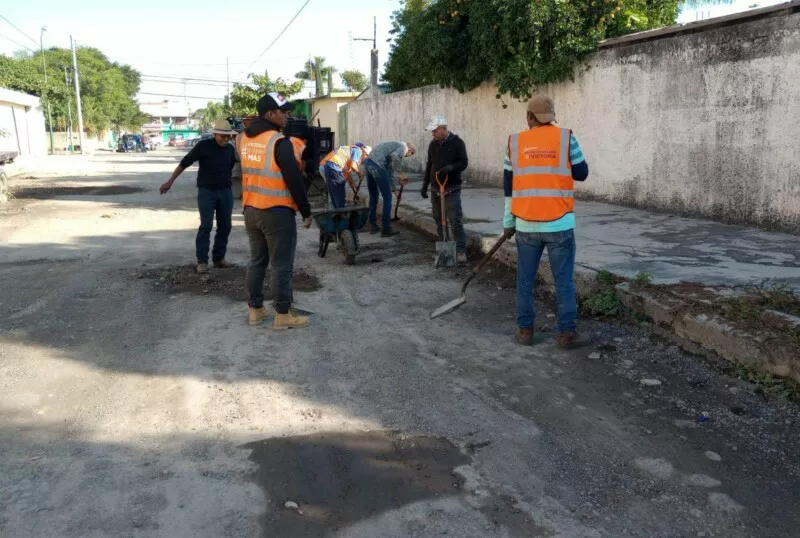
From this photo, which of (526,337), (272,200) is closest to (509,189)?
(526,337)

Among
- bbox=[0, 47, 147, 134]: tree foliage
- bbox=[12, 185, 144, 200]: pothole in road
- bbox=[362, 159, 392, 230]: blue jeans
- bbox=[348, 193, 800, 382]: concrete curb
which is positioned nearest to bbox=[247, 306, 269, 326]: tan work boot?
bbox=[348, 193, 800, 382]: concrete curb

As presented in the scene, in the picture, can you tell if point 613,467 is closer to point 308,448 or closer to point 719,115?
point 308,448

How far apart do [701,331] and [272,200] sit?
3339mm

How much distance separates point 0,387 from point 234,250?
15.4 ft

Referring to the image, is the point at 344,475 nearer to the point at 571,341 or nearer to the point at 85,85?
the point at 571,341

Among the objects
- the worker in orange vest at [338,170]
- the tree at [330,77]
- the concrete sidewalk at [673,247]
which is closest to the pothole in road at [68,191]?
the worker in orange vest at [338,170]

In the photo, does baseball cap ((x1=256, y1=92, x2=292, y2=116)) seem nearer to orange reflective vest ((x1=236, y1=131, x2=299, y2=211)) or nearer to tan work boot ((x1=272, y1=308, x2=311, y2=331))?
orange reflective vest ((x1=236, y1=131, x2=299, y2=211))

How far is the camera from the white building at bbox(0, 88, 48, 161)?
31.9 metres

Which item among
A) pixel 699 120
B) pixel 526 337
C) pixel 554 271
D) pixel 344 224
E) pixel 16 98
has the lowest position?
pixel 526 337

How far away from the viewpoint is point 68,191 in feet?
58.2

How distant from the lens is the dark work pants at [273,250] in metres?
5.29

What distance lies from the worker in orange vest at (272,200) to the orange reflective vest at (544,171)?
1717 millimetres

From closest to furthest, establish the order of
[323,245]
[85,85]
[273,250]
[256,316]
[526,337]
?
[526,337] → [273,250] → [256,316] → [323,245] → [85,85]

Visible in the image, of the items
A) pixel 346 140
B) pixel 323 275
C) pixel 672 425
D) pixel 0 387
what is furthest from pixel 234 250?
pixel 346 140
